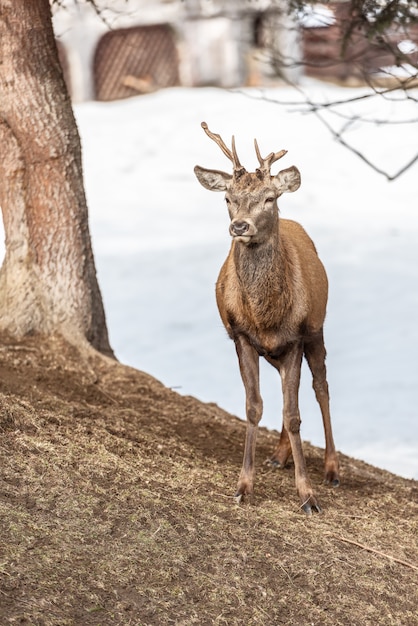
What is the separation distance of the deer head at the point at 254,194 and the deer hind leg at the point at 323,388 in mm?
1245

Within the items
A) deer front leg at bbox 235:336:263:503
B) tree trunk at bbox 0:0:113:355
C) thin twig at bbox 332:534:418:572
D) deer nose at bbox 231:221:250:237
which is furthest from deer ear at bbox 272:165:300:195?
tree trunk at bbox 0:0:113:355

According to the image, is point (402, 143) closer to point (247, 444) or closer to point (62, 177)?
point (62, 177)

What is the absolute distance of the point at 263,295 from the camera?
6.77 metres

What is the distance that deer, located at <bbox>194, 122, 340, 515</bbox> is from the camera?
A: 6574mm

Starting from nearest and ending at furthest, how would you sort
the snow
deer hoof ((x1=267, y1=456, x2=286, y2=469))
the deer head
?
the deer head
deer hoof ((x1=267, y1=456, x2=286, y2=469))
the snow

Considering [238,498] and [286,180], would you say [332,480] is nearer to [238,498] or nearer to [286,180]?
[238,498]

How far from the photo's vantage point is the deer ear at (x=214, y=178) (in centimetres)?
671

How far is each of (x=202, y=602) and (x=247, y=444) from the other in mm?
1556

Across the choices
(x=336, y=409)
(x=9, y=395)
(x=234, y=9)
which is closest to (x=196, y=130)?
(x=234, y=9)

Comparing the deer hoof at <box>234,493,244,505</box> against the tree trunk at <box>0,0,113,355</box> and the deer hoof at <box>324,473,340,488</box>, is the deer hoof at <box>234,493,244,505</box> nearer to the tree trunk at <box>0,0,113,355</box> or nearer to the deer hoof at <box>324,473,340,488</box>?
the deer hoof at <box>324,473,340,488</box>

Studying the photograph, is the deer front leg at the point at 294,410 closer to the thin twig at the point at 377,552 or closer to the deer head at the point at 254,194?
the thin twig at the point at 377,552

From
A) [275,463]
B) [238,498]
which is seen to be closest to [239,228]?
[238,498]

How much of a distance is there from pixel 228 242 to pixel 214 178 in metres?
12.9

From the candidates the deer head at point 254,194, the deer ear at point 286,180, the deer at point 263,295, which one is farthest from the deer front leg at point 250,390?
the deer ear at point 286,180
